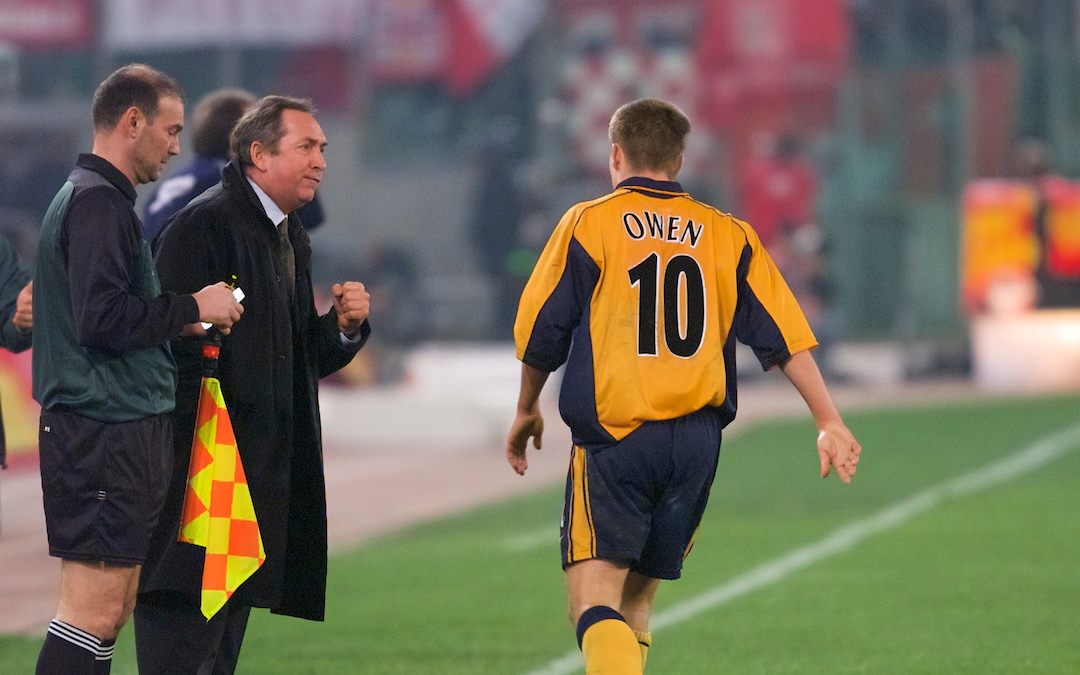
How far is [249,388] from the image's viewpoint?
480 centimetres

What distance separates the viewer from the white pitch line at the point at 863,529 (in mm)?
7930

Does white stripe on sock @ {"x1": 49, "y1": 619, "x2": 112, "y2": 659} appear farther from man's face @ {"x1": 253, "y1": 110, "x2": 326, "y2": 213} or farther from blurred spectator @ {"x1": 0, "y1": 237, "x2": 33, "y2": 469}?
man's face @ {"x1": 253, "y1": 110, "x2": 326, "y2": 213}

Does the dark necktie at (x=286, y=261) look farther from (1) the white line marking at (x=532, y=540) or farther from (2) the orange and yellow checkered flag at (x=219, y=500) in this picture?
(1) the white line marking at (x=532, y=540)

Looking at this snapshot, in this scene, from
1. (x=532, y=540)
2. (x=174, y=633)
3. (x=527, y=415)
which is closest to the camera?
(x=174, y=633)

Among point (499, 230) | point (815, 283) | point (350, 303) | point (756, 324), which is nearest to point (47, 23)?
point (499, 230)

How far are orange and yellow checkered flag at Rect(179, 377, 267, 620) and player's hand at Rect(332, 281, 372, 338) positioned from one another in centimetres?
49

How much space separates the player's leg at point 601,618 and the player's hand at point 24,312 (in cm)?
189

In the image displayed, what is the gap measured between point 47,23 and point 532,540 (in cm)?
1199

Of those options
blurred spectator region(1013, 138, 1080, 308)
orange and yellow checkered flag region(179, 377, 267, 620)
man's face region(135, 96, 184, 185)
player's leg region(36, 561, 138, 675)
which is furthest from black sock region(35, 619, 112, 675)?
blurred spectator region(1013, 138, 1080, 308)

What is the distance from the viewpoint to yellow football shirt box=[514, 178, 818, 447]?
4707 mm

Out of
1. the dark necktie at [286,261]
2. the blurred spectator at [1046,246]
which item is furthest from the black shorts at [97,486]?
the blurred spectator at [1046,246]

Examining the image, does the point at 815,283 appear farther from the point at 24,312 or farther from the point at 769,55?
the point at 24,312

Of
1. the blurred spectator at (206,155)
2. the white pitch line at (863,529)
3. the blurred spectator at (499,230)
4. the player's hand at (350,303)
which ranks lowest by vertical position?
the white pitch line at (863,529)

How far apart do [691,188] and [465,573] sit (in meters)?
12.7
